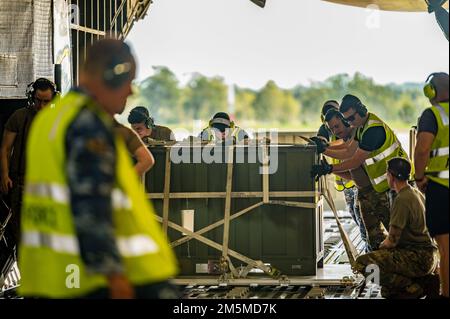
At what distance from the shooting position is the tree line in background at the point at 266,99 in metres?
28.3

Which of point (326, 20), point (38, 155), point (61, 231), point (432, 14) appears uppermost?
point (326, 20)

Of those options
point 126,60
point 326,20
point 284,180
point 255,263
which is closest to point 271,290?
point 255,263

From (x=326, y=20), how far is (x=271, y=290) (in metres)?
19.0

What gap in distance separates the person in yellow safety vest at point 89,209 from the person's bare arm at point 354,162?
6993 millimetres

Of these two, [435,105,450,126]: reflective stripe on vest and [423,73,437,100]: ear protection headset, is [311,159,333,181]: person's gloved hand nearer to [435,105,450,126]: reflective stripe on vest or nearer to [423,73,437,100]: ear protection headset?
[423,73,437,100]: ear protection headset

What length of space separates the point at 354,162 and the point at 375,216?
663mm

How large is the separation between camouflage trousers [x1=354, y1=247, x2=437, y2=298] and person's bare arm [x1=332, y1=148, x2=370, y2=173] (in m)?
1.98

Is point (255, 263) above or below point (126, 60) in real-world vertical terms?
below

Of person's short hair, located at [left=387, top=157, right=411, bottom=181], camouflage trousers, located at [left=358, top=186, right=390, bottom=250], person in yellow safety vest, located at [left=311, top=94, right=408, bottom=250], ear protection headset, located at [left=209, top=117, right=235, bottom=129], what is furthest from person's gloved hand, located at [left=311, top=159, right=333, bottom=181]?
ear protection headset, located at [left=209, top=117, right=235, bottom=129]

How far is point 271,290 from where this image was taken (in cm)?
1050

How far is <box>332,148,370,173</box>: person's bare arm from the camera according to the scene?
1112 centimetres

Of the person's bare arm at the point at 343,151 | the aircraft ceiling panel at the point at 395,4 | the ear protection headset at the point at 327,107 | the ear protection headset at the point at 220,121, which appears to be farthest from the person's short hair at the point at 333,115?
the aircraft ceiling panel at the point at 395,4

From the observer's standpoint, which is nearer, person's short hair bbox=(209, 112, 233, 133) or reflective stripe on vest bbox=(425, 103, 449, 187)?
reflective stripe on vest bbox=(425, 103, 449, 187)

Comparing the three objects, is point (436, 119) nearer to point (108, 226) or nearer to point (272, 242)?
point (272, 242)
